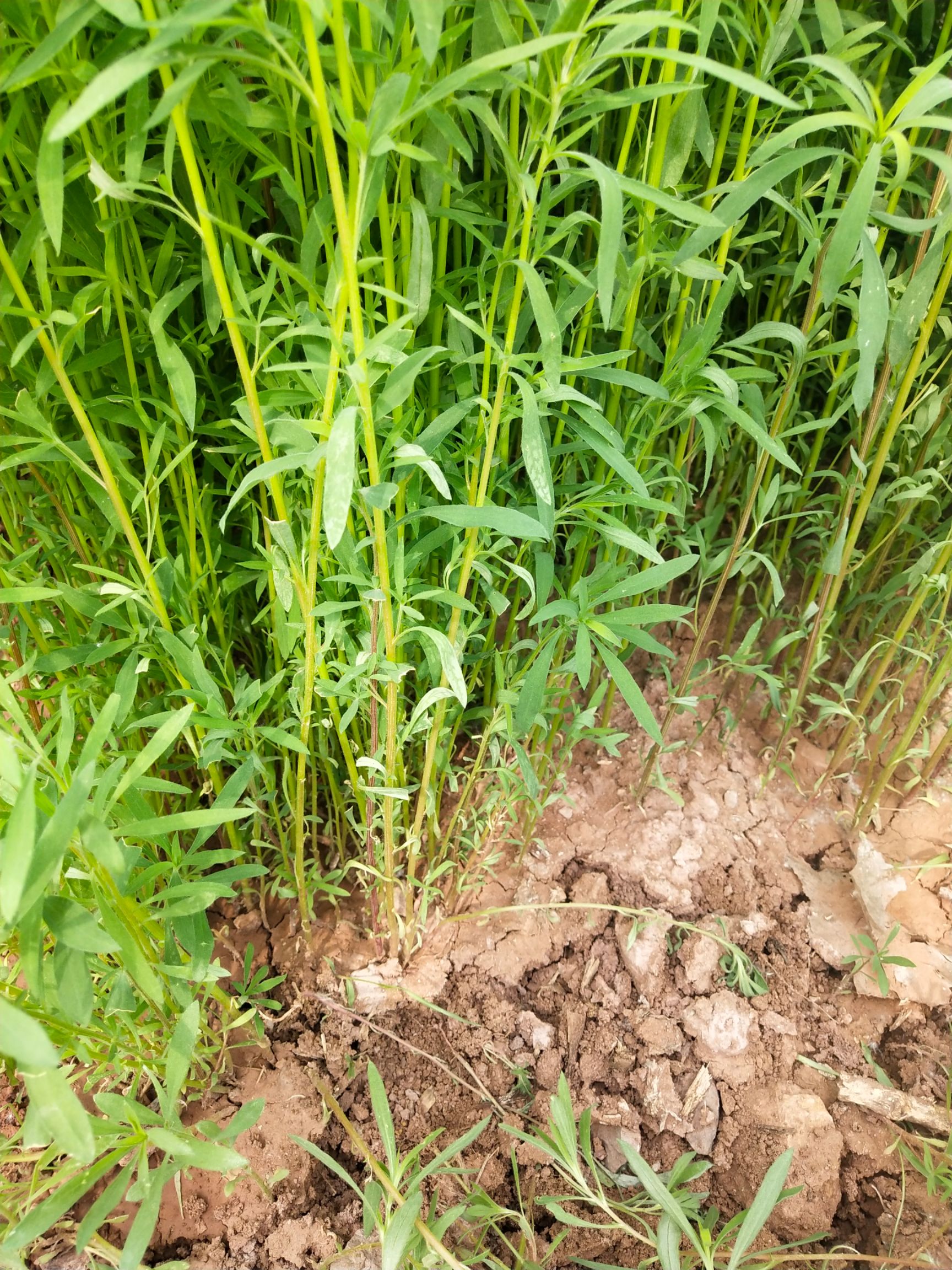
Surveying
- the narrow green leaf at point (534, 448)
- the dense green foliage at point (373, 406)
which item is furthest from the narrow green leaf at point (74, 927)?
the narrow green leaf at point (534, 448)

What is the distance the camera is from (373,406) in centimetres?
74

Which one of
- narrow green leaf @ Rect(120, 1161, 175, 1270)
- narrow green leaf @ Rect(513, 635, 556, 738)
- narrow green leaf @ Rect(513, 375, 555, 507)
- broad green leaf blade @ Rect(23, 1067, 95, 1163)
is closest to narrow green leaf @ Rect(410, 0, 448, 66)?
narrow green leaf @ Rect(513, 375, 555, 507)

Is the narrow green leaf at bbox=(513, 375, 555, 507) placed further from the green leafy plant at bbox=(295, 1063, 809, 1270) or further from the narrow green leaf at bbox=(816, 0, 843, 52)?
the green leafy plant at bbox=(295, 1063, 809, 1270)

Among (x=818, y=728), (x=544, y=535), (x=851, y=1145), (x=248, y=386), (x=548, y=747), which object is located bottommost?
(x=851, y=1145)

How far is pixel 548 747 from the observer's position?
1227mm

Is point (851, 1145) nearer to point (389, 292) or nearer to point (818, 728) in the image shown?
point (818, 728)


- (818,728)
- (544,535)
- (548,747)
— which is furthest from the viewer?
(818,728)

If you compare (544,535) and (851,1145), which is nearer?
(544,535)

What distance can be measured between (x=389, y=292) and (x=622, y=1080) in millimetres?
1054

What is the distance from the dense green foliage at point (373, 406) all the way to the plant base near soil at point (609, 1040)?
0.36ft

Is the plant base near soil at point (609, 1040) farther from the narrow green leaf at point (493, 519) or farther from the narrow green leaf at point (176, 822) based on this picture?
the narrow green leaf at point (493, 519)

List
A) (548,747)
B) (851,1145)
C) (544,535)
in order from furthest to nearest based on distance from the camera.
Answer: (548,747)
(851,1145)
(544,535)

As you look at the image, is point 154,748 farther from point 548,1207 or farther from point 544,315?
point 548,1207

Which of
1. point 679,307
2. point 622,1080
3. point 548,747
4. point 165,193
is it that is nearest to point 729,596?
point 548,747
